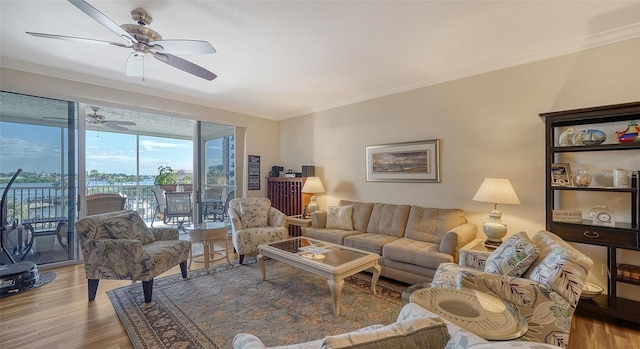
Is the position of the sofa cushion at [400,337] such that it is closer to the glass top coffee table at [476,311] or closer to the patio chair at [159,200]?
the glass top coffee table at [476,311]

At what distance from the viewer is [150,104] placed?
4.15 metres

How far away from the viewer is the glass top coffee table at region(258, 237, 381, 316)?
238cm

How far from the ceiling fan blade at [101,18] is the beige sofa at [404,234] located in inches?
119

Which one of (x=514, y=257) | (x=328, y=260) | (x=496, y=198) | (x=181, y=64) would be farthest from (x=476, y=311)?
(x=181, y=64)

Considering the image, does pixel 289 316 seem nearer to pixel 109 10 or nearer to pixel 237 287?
pixel 237 287

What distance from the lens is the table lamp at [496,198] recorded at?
271cm

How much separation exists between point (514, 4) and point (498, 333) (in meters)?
2.33

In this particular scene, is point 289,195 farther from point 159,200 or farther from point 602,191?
point 602,191

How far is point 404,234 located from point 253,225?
2221mm

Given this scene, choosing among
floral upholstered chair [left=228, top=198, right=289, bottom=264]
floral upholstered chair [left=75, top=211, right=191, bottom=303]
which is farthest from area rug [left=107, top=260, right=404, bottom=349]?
floral upholstered chair [left=228, top=198, right=289, bottom=264]

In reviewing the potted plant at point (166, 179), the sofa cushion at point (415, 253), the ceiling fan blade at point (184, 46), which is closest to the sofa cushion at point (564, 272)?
the sofa cushion at point (415, 253)

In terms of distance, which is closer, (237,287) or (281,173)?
(237,287)

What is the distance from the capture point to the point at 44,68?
3.30 m

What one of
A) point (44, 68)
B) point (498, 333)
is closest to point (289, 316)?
point (498, 333)
